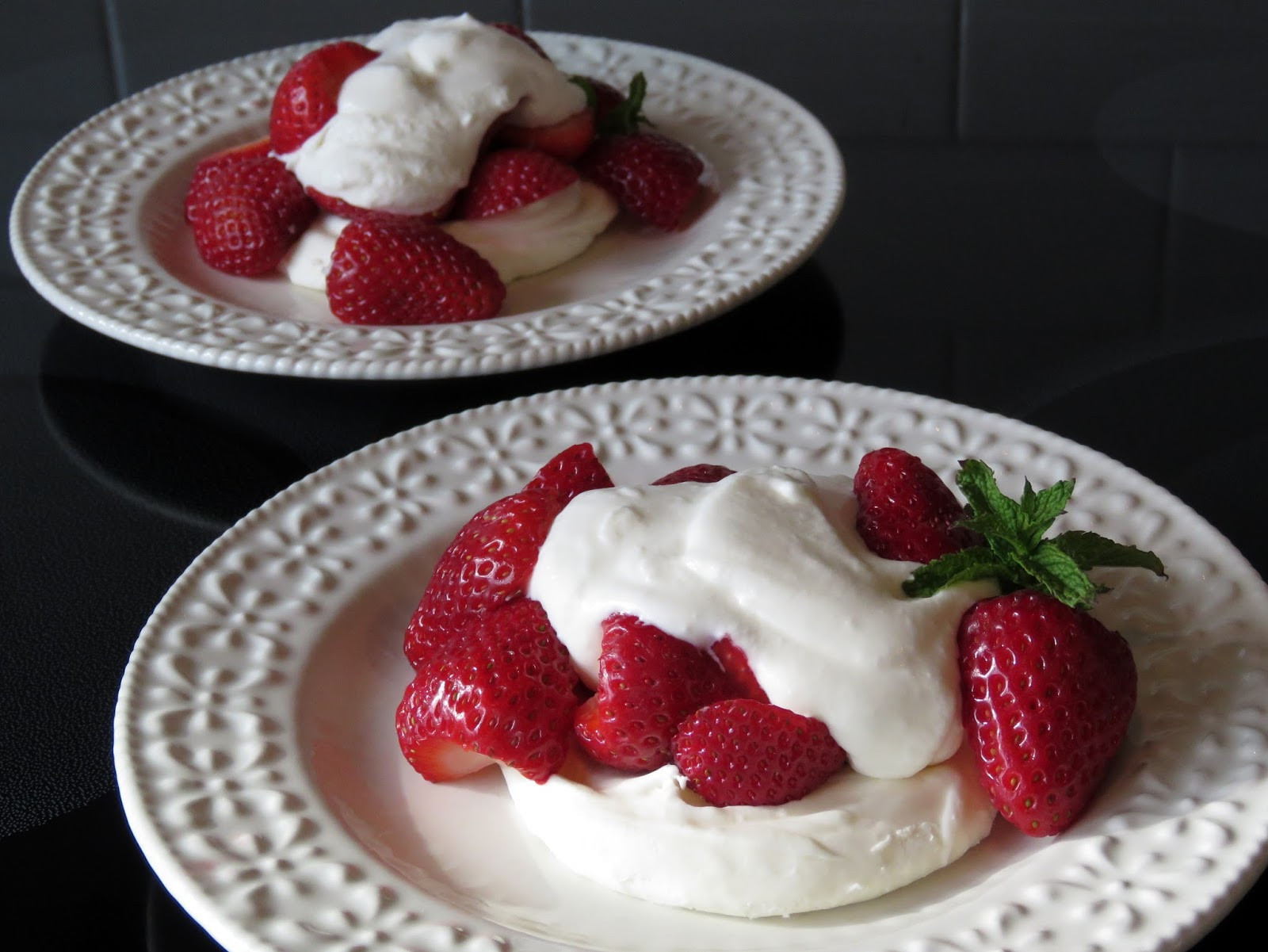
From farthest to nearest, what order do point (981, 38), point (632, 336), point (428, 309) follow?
point (981, 38)
point (428, 309)
point (632, 336)

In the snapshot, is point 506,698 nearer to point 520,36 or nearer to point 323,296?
point 323,296

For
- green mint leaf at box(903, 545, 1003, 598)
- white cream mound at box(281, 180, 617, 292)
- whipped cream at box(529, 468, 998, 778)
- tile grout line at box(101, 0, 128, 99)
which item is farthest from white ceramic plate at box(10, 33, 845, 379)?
green mint leaf at box(903, 545, 1003, 598)

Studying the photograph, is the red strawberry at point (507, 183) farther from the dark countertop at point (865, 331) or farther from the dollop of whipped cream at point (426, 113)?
the dark countertop at point (865, 331)

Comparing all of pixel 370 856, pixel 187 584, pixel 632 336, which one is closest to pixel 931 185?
pixel 632 336

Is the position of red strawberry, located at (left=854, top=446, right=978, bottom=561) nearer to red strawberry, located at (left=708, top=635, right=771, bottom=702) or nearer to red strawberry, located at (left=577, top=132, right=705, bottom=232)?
red strawberry, located at (left=708, top=635, right=771, bottom=702)

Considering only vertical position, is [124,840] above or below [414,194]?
below

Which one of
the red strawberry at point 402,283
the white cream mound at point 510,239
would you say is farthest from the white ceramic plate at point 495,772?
the white cream mound at point 510,239

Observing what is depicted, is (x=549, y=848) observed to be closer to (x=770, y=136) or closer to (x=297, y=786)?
(x=297, y=786)
